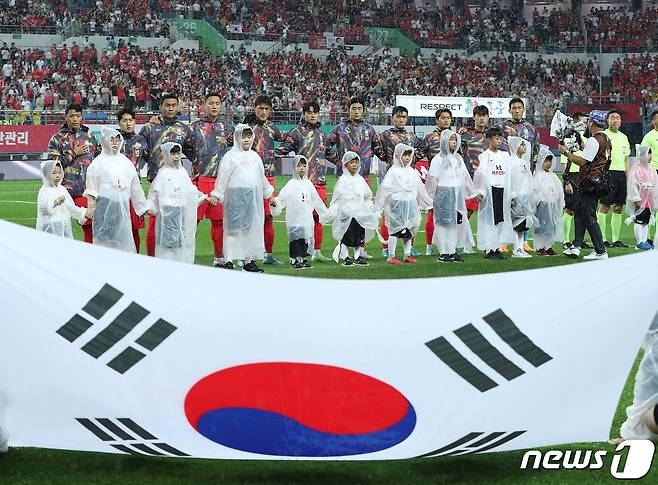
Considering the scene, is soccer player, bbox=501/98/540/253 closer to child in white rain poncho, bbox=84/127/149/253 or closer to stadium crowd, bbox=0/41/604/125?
child in white rain poncho, bbox=84/127/149/253

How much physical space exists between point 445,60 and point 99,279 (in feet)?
160

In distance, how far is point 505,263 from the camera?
14734 millimetres

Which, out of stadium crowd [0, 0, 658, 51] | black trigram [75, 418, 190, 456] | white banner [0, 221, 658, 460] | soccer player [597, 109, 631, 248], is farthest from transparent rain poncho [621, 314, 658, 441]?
stadium crowd [0, 0, 658, 51]

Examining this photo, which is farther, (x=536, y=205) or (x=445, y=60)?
(x=445, y=60)

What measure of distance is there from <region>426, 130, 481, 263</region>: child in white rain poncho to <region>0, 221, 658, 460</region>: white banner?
9.73m

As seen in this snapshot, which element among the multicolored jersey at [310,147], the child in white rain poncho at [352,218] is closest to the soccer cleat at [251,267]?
the child in white rain poncho at [352,218]

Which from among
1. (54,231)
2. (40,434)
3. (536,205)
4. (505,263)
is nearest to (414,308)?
Result: (40,434)

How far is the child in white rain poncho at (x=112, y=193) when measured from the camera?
11.8m

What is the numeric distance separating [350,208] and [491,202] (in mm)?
2214

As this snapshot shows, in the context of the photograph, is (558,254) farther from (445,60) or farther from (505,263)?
(445,60)

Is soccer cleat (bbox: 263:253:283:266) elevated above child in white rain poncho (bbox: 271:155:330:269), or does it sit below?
below

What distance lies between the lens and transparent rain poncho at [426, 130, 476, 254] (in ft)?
49.9

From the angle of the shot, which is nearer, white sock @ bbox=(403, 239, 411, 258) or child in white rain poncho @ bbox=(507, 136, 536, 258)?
white sock @ bbox=(403, 239, 411, 258)

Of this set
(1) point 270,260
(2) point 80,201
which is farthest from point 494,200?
(2) point 80,201
